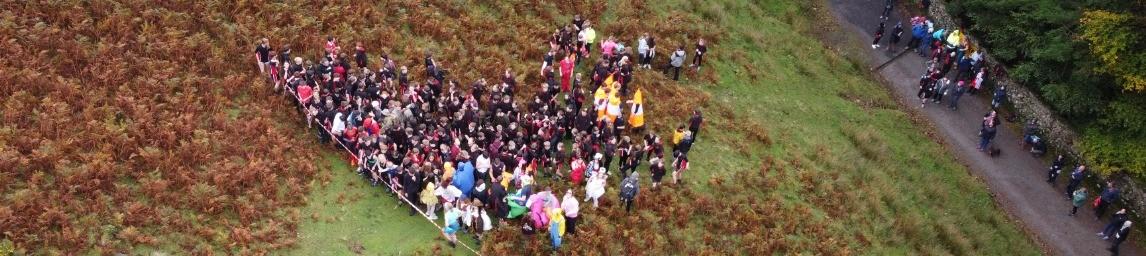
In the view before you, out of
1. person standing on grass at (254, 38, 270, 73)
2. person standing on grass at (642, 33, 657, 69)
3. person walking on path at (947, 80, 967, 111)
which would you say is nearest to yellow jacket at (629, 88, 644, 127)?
person standing on grass at (642, 33, 657, 69)

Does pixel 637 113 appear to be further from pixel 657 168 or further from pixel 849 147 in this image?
pixel 849 147

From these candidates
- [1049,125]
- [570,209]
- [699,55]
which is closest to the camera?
[570,209]

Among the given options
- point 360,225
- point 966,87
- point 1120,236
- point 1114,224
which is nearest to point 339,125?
point 360,225

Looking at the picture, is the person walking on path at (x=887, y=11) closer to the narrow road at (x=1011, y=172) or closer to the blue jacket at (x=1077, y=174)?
the narrow road at (x=1011, y=172)

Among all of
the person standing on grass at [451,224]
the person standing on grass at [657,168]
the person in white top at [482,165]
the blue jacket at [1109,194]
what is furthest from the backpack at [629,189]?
the blue jacket at [1109,194]

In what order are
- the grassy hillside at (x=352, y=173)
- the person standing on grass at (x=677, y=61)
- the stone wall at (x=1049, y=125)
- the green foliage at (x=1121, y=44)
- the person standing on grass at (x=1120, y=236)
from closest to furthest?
1. the grassy hillside at (x=352, y=173)
2. the person standing on grass at (x=1120, y=236)
3. the green foliage at (x=1121, y=44)
4. the stone wall at (x=1049, y=125)
5. the person standing on grass at (x=677, y=61)

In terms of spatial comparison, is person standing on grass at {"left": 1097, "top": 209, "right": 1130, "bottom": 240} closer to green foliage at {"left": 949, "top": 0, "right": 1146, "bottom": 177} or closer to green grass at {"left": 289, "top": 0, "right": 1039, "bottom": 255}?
green foliage at {"left": 949, "top": 0, "right": 1146, "bottom": 177}
